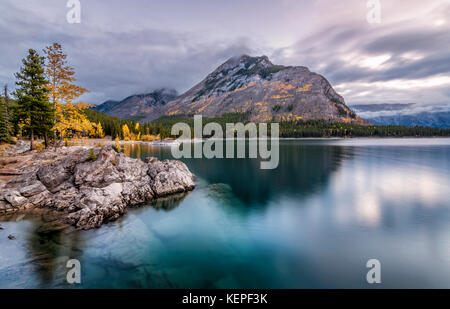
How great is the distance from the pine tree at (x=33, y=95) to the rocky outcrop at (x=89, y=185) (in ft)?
20.6

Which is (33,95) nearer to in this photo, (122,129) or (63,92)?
(63,92)

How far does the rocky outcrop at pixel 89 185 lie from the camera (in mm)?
18109

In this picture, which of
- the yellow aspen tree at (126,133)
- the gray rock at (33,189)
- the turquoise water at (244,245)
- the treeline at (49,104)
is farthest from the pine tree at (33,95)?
the yellow aspen tree at (126,133)

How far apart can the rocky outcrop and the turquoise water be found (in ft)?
5.65

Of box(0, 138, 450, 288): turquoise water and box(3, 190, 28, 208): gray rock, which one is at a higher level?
box(3, 190, 28, 208): gray rock

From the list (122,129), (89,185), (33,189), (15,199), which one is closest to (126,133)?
(122,129)

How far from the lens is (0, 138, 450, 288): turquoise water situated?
10969mm

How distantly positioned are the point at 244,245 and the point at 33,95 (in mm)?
35736

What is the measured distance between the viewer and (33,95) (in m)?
28.5

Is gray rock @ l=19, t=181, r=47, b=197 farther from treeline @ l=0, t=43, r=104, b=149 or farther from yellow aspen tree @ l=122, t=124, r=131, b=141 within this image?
yellow aspen tree @ l=122, t=124, r=131, b=141

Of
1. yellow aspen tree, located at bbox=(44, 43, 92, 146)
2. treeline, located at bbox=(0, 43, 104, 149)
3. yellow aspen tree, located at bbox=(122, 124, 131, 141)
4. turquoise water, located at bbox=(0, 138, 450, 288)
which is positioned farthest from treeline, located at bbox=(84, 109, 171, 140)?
turquoise water, located at bbox=(0, 138, 450, 288)
